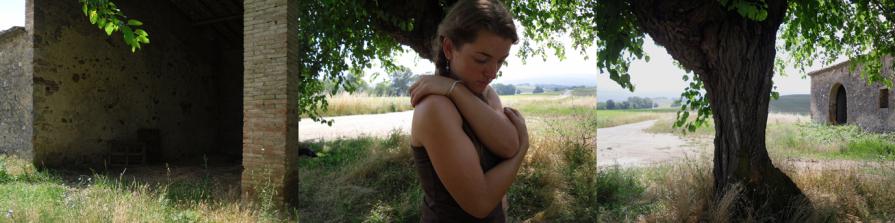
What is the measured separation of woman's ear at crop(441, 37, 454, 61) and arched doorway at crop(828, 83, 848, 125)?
5686 mm

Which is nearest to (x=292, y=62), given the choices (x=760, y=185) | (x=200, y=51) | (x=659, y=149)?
(x=659, y=149)

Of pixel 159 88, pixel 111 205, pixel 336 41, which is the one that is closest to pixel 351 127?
pixel 159 88

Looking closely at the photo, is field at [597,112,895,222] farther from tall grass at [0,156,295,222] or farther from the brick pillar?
tall grass at [0,156,295,222]

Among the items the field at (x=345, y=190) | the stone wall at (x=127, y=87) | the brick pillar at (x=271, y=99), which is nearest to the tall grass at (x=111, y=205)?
the field at (x=345, y=190)

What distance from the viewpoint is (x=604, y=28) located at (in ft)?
14.5

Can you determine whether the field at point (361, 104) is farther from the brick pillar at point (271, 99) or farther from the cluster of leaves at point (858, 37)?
the cluster of leaves at point (858, 37)

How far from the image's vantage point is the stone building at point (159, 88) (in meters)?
5.85

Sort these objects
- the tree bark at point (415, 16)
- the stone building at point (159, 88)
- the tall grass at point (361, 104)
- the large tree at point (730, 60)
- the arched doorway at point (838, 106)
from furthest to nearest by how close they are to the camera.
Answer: the tall grass at point (361, 104) → the tree bark at point (415, 16) → the stone building at point (159, 88) → the arched doorway at point (838, 106) → the large tree at point (730, 60)

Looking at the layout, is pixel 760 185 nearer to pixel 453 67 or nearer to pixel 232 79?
pixel 453 67

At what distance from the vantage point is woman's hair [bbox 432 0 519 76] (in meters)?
1.27

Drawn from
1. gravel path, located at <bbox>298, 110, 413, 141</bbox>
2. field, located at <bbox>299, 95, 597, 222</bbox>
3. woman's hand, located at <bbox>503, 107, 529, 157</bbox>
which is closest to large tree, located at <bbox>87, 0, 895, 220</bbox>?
field, located at <bbox>299, 95, 597, 222</bbox>

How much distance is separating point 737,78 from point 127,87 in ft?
35.3

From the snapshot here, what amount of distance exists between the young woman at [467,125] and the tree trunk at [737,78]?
133 inches

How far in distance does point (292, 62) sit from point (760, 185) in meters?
4.77
